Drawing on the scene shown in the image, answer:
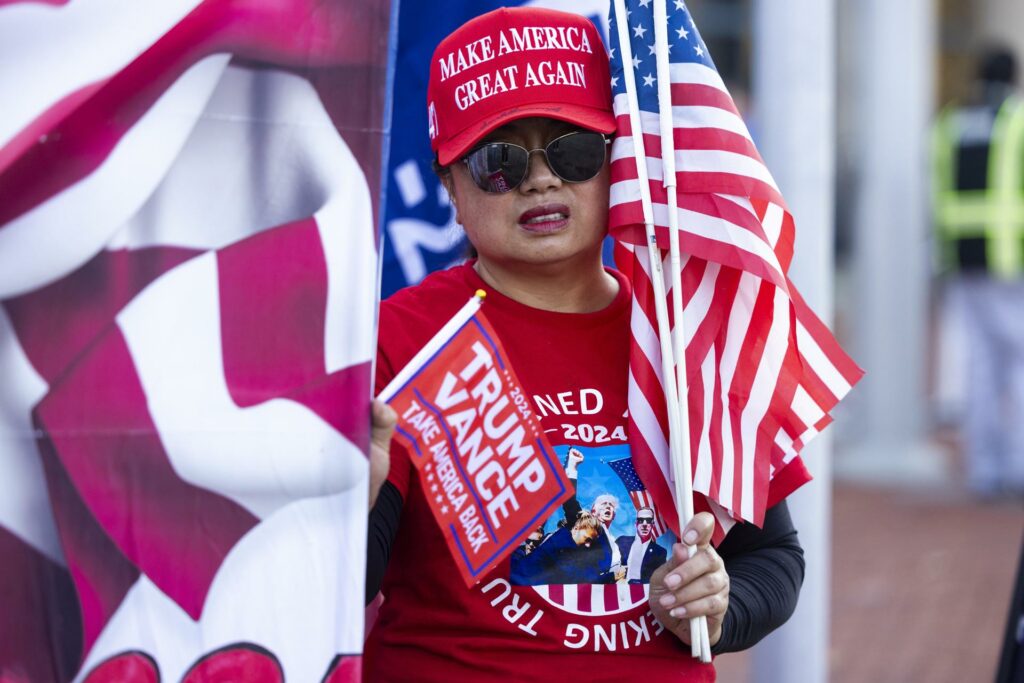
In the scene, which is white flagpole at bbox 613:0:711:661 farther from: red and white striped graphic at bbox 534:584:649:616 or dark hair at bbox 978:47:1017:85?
dark hair at bbox 978:47:1017:85

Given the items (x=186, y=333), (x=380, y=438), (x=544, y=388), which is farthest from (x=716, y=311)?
(x=186, y=333)

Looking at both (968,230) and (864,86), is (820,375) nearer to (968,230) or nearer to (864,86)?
(968,230)

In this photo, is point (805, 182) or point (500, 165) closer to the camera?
point (500, 165)

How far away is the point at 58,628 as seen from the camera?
1931 mm

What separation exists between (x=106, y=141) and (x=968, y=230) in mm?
6955

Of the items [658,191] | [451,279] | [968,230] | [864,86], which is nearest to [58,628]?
[451,279]

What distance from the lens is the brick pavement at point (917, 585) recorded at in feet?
18.4

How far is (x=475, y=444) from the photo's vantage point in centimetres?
223

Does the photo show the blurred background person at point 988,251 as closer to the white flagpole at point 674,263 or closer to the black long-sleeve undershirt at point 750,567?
the black long-sleeve undershirt at point 750,567

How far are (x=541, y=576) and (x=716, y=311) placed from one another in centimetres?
52

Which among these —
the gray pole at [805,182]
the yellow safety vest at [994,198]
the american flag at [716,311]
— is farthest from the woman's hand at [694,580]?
the yellow safety vest at [994,198]

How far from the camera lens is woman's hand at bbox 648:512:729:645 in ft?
7.22

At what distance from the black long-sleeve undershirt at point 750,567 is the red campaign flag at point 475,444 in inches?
3.3

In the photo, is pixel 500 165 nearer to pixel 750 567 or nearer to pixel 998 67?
pixel 750 567
